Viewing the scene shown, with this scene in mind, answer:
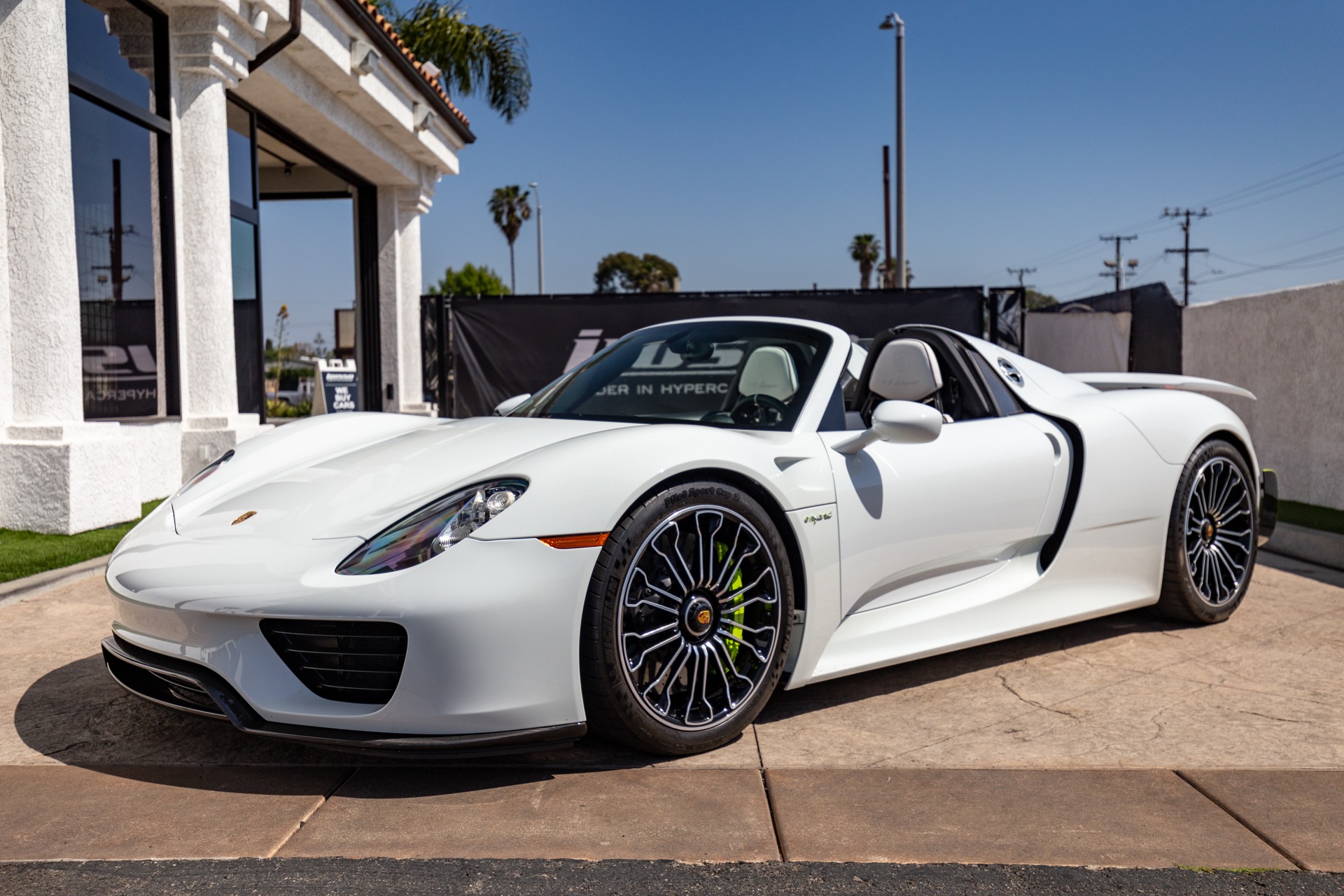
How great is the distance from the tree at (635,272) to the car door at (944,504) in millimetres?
87606

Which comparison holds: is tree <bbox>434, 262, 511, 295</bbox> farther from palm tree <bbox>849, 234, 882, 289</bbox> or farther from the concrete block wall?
the concrete block wall

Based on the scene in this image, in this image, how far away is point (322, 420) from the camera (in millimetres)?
3889

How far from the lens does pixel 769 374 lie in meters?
3.65

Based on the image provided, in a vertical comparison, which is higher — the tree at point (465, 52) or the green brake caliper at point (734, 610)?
the tree at point (465, 52)

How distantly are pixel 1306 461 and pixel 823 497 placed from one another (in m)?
6.13

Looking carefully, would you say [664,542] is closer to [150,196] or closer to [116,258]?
[116,258]

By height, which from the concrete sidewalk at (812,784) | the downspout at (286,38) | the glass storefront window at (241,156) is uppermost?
the downspout at (286,38)

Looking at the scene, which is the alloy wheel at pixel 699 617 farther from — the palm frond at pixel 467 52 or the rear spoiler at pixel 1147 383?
the palm frond at pixel 467 52

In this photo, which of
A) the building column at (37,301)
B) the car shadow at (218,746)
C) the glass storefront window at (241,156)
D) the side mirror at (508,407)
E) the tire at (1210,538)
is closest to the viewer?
the car shadow at (218,746)

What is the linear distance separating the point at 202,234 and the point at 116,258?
70 cm

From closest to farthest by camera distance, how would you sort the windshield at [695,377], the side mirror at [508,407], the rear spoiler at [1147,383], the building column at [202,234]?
the windshield at [695,377], the side mirror at [508,407], the rear spoiler at [1147,383], the building column at [202,234]

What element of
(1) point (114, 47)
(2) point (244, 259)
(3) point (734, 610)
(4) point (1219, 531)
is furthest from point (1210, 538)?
(2) point (244, 259)

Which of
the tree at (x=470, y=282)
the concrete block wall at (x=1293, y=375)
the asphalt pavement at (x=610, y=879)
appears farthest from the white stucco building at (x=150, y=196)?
the tree at (x=470, y=282)

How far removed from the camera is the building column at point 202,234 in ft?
27.2
